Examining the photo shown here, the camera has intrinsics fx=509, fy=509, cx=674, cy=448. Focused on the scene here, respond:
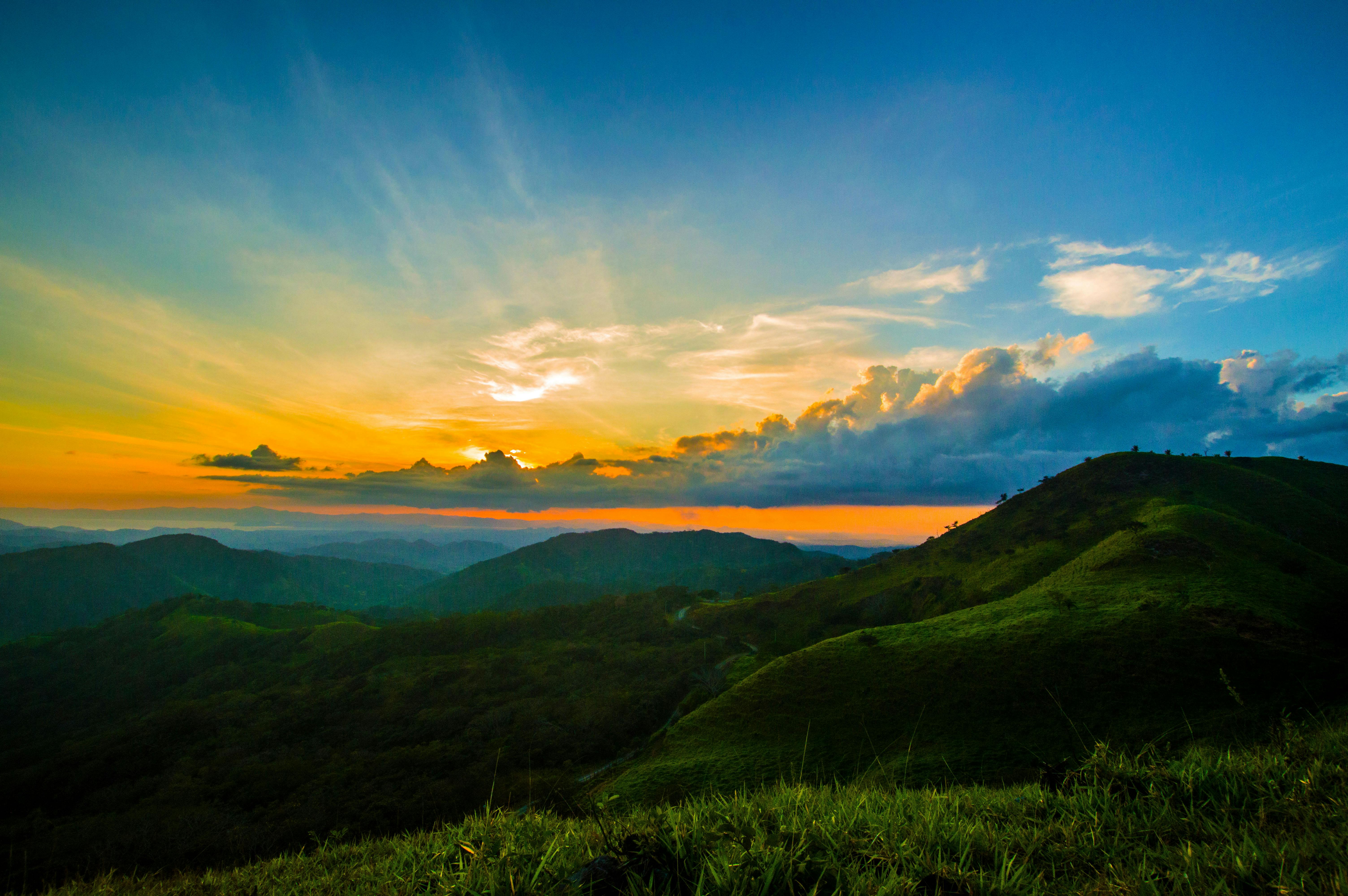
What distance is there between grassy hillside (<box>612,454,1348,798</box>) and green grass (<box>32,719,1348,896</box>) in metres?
18.3

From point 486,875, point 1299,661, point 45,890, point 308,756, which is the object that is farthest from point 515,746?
point 1299,661

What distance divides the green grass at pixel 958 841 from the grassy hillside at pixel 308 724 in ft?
2.67

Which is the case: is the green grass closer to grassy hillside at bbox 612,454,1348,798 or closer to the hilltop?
the hilltop

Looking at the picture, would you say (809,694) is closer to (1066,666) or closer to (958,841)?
(1066,666)

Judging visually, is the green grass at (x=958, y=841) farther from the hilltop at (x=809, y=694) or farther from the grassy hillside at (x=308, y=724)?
the grassy hillside at (x=308, y=724)

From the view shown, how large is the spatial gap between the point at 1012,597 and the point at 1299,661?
2308cm

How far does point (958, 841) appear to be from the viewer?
389 centimetres

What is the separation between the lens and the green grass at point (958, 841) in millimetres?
3236

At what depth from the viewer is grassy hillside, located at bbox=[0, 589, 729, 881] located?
46469 mm

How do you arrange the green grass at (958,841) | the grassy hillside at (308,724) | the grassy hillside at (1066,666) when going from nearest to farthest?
the green grass at (958,841), the grassy hillside at (1066,666), the grassy hillside at (308,724)

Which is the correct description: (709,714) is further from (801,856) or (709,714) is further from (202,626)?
(202,626)

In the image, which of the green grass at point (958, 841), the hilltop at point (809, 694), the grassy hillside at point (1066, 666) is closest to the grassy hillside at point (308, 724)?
the hilltop at point (809, 694)

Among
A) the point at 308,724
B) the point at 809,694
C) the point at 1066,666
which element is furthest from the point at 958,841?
the point at 308,724

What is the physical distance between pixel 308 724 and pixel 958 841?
110 meters
